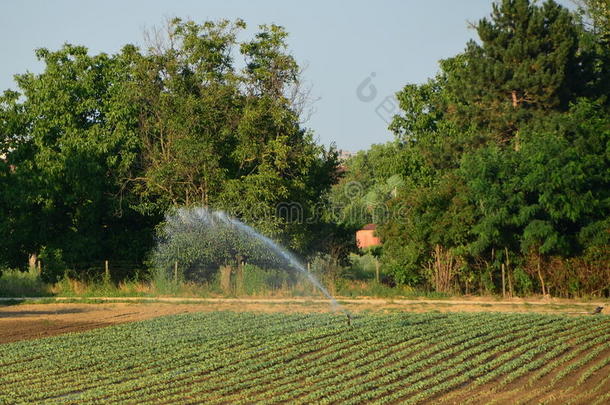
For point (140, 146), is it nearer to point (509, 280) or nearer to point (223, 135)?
point (223, 135)

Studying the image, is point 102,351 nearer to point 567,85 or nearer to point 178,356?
point 178,356

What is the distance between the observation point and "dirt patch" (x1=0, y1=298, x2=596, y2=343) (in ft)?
79.0

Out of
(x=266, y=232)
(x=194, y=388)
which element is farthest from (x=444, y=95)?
(x=194, y=388)

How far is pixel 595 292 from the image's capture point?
1126 inches

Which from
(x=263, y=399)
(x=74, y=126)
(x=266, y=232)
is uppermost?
(x=74, y=126)

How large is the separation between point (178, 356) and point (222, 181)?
1839cm

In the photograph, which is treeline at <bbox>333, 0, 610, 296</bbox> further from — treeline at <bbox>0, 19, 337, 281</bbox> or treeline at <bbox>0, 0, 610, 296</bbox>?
treeline at <bbox>0, 19, 337, 281</bbox>

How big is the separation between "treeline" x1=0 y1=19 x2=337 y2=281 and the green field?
13.5 meters

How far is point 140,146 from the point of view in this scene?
36.5m

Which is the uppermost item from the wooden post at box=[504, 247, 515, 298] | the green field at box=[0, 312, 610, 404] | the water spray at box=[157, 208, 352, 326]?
the water spray at box=[157, 208, 352, 326]

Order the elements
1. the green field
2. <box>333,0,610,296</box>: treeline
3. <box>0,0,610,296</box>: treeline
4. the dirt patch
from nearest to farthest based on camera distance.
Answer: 1. the green field
2. the dirt patch
3. <box>333,0,610,296</box>: treeline
4. <box>0,0,610,296</box>: treeline

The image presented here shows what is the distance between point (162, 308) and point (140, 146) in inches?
384

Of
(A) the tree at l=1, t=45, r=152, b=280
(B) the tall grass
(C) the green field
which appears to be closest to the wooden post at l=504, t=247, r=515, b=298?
(C) the green field

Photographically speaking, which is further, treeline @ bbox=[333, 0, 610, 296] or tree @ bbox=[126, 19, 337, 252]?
tree @ bbox=[126, 19, 337, 252]
